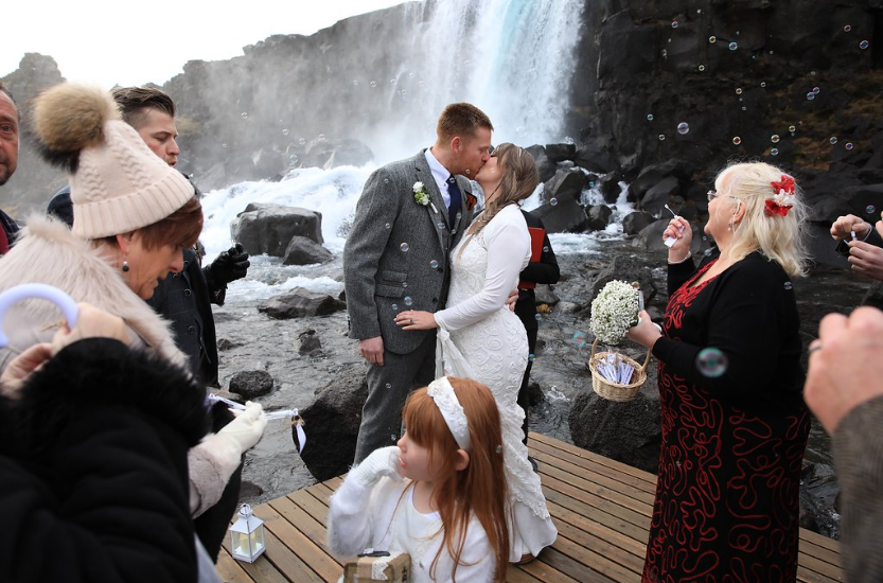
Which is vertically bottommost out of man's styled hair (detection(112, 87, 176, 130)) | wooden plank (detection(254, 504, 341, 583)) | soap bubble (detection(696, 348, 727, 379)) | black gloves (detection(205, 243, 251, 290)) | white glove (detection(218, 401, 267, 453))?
wooden plank (detection(254, 504, 341, 583))

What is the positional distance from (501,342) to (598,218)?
18761 mm

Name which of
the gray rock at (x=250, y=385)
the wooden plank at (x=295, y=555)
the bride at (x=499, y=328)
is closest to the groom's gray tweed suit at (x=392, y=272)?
the bride at (x=499, y=328)

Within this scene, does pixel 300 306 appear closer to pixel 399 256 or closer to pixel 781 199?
pixel 399 256

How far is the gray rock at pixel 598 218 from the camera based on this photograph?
67.4ft

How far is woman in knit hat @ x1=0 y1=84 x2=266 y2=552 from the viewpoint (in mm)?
1304

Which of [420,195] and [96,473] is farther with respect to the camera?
[420,195]

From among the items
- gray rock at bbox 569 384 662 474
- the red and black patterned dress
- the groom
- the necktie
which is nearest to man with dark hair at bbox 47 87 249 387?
the groom

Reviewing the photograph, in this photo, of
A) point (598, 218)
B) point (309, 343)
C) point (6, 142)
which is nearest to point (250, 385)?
point (309, 343)

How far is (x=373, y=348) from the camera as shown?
3.18 meters

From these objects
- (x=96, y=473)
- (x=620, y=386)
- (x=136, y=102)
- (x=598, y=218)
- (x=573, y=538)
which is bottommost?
(x=598, y=218)

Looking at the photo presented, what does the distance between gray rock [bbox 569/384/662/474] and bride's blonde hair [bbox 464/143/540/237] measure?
260 centimetres

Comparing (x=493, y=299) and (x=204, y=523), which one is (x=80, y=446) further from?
(x=493, y=299)

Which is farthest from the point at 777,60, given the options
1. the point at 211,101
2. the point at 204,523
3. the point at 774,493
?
the point at 211,101

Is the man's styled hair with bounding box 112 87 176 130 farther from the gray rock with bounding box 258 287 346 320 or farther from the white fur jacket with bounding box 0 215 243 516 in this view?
the gray rock with bounding box 258 287 346 320
